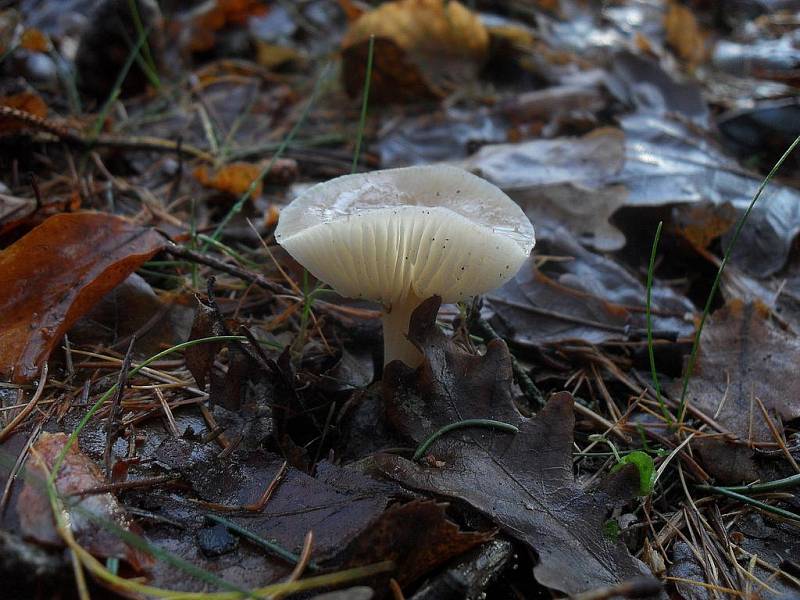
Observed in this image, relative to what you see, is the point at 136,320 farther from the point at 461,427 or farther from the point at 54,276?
the point at 461,427

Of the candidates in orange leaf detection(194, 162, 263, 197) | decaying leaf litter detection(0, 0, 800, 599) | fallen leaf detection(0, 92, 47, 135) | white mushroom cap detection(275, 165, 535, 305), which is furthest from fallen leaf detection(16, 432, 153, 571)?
fallen leaf detection(0, 92, 47, 135)

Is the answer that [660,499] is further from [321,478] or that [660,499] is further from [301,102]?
[301,102]

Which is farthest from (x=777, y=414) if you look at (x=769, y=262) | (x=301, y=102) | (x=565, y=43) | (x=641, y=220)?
(x=565, y=43)

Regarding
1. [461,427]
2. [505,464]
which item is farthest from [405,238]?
[505,464]

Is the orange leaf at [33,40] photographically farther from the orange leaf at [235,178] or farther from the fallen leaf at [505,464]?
the fallen leaf at [505,464]

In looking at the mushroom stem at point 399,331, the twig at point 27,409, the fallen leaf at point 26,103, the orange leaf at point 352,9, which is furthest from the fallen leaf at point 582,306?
the orange leaf at point 352,9
